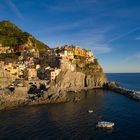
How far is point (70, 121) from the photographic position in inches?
2692

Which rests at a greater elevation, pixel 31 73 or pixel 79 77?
pixel 31 73

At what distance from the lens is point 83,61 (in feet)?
568

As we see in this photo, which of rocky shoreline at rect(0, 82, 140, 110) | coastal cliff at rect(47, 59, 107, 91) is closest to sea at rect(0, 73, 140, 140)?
rocky shoreline at rect(0, 82, 140, 110)

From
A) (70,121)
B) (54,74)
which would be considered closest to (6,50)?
(54,74)

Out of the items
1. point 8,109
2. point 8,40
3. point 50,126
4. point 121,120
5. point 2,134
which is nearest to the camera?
point 2,134

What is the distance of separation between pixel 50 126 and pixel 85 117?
1438cm

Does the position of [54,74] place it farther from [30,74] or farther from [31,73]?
[30,74]

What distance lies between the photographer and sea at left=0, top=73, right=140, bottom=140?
55.6 m

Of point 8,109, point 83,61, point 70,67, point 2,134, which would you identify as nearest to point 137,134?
point 2,134

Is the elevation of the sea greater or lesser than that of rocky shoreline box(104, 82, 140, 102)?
lesser

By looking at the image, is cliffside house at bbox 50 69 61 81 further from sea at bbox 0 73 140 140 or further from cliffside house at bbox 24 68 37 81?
sea at bbox 0 73 140 140

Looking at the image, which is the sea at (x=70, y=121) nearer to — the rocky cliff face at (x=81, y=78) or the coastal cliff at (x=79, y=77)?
the coastal cliff at (x=79, y=77)

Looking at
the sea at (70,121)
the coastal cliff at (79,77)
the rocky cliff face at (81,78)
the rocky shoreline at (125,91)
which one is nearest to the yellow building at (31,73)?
the coastal cliff at (79,77)

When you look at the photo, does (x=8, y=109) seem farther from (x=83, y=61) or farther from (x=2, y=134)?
(x=83, y=61)
